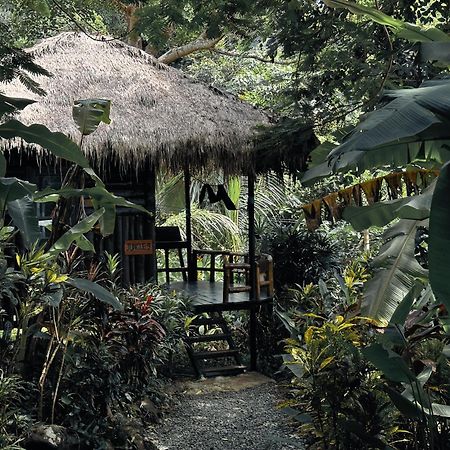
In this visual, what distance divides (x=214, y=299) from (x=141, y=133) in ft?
6.55

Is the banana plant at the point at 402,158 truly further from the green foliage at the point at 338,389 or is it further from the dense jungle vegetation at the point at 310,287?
the green foliage at the point at 338,389

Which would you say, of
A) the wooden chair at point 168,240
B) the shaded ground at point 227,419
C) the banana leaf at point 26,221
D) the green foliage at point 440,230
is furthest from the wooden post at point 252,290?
the green foliage at point 440,230

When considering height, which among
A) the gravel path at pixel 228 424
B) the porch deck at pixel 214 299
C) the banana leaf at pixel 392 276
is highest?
the banana leaf at pixel 392 276

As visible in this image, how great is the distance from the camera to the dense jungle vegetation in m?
3.86

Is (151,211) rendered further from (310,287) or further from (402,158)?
(402,158)

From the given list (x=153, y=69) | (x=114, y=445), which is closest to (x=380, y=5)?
(x=153, y=69)

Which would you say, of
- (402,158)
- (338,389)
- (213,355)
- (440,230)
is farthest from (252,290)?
(440,230)

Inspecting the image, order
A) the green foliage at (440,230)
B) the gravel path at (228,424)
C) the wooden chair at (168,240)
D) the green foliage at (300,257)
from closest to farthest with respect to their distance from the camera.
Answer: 1. the green foliage at (440,230)
2. the gravel path at (228,424)
3. the green foliage at (300,257)
4. the wooden chair at (168,240)

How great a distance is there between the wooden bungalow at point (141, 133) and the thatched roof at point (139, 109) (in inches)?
0.4

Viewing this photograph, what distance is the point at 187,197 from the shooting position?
10.3m

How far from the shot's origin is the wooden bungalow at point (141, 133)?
7.71 metres

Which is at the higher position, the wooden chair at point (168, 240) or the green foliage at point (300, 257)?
the wooden chair at point (168, 240)

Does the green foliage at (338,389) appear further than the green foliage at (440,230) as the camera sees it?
Yes

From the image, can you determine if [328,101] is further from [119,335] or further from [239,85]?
[239,85]
